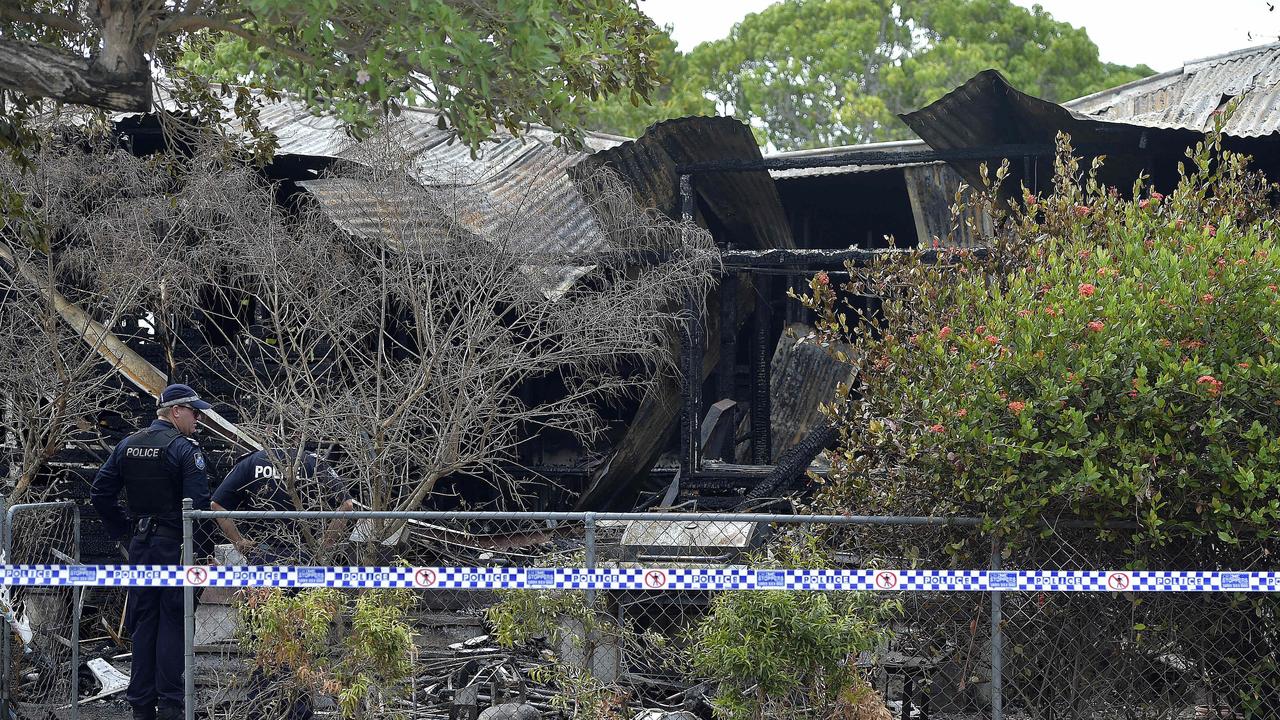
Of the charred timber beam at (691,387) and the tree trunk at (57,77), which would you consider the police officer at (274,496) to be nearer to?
the tree trunk at (57,77)

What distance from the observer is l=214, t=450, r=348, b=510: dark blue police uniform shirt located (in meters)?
7.61

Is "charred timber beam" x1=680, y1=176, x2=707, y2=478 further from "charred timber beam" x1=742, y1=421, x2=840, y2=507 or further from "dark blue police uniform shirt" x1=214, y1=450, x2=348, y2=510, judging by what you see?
"dark blue police uniform shirt" x1=214, y1=450, x2=348, y2=510

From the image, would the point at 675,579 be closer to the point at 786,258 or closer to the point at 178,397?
the point at 178,397

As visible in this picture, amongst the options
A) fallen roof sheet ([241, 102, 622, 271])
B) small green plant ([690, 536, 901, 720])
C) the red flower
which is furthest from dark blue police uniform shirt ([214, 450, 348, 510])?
the red flower

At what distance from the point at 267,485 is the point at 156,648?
1.32 metres

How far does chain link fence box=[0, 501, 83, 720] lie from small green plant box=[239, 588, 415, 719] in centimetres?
174

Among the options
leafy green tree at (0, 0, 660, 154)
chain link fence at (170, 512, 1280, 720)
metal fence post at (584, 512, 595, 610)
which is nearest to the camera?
chain link fence at (170, 512, 1280, 720)

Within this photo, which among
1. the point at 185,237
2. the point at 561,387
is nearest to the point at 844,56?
the point at 561,387

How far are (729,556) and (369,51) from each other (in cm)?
354

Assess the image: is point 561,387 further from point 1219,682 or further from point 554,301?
point 1219,682

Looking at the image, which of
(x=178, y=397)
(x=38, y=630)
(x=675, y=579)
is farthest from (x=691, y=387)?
(x=38, y=630)

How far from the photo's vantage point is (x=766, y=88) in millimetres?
35688

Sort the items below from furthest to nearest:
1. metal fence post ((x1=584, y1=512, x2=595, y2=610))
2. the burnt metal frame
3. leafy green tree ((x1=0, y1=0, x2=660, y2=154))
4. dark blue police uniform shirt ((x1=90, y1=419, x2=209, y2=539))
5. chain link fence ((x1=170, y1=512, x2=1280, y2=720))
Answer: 1. the burnt metal frame
2. dark blue police uniform shirt ((x1=90, y1=419, x2=209, y2=539))
3. leafy green tree ((x1=0, y1=0, x2=660, y2=154))
4. metal fence post ((x1=584, y1=512, x2=595, y2=610))
5. chain link fence ((x1=170, y1=512, x2=1280, y2=720))

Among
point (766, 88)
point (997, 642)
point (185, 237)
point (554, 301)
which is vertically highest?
point (766, 88)
